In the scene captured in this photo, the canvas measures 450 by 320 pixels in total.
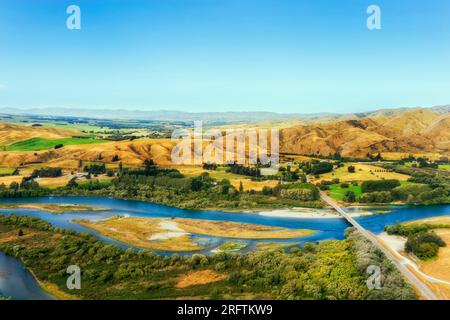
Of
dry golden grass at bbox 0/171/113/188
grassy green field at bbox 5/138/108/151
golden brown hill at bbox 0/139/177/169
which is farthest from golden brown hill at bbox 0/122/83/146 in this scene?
dry golden grass at bbox 0/171/113/188

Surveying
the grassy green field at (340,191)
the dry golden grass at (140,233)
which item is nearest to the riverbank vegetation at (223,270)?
the dry golden grass at (140,233)

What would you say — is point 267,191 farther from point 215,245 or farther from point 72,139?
point 72,139

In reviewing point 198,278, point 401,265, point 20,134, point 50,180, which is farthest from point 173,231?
point 20,134

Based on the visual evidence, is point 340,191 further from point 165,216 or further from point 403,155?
point 403,155

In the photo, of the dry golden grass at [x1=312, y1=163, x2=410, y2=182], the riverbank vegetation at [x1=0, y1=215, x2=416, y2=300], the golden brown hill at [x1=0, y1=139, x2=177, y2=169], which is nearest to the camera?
the riverbank vegetation at [x1=0, y1=215, x2=416, y2=300]

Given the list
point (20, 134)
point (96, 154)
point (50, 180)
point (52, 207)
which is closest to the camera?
point (52, 207)

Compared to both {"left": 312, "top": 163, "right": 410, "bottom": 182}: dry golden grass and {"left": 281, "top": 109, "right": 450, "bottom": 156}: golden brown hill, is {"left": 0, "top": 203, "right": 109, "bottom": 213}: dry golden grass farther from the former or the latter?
{"left": 281, "top": 109, "right": 450, "bottom": 156}: golden brown hill
